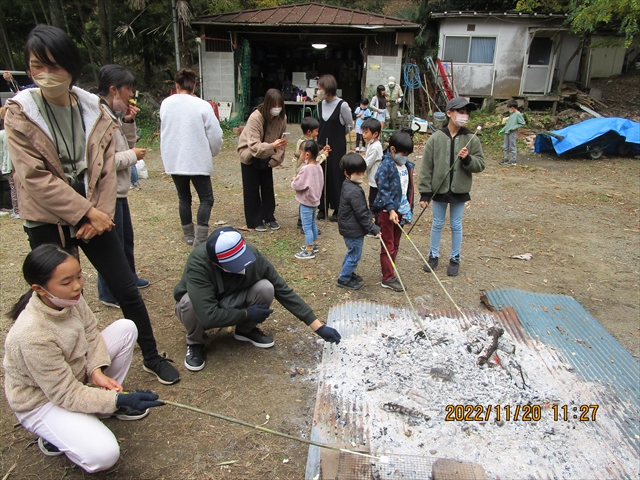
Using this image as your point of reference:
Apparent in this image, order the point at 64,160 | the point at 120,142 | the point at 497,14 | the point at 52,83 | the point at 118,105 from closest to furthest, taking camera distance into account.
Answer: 1. the point at 52,83
2. the point at 64,160
3. the point at 120,142
4. the point at 118,105
5. the point at 497,14

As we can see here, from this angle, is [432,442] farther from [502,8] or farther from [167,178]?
[502,8]

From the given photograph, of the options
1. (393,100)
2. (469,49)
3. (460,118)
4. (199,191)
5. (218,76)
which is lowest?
(199,191)

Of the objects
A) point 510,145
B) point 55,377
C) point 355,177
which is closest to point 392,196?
point 355,177

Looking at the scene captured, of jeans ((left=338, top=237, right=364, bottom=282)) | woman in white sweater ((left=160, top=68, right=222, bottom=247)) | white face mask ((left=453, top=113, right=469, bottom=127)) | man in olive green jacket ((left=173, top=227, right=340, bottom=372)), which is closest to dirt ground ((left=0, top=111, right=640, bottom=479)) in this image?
jeans ((left=338, top=237, right=364, bottom=282))

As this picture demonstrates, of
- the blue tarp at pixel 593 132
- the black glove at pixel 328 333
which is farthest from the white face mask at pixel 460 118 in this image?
the blue tarp at pixel 593 132

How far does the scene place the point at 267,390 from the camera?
2896mm

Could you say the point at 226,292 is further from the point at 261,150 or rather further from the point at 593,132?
the point at 593,132

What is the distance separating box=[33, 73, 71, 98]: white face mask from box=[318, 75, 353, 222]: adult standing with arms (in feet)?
12.0

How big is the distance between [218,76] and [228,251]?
13129 millimetres

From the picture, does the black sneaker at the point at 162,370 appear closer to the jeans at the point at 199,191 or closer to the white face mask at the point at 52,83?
the white face mask at the point at 52,83

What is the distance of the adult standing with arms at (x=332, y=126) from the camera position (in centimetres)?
560

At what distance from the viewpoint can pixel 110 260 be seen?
258 centimetres

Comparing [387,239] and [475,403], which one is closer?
[475,403]

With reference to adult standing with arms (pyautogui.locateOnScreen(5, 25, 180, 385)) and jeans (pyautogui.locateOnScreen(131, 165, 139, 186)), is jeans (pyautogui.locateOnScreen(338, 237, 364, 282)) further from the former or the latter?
jeans (pyautogui.locateOnScreen(131, 165, 139, 186))
